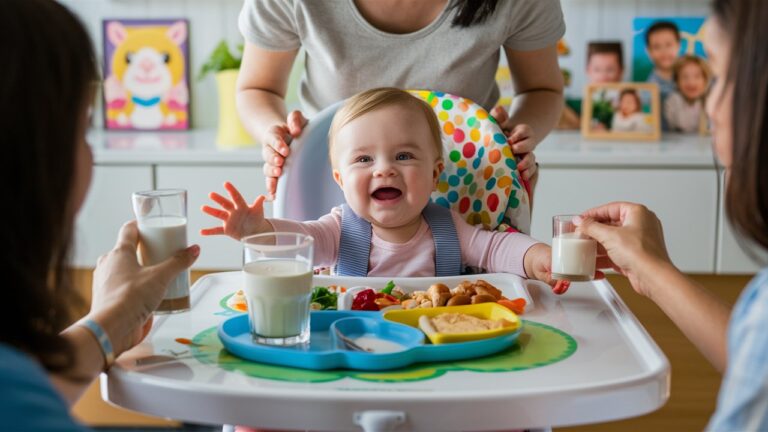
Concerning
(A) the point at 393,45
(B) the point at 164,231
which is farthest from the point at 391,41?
(B) the point at 164,231

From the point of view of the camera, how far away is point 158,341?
3.91 ft

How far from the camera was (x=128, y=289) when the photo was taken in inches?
44.1

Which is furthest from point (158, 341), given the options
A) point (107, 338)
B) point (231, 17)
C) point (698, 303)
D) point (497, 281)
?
point (231, 17)

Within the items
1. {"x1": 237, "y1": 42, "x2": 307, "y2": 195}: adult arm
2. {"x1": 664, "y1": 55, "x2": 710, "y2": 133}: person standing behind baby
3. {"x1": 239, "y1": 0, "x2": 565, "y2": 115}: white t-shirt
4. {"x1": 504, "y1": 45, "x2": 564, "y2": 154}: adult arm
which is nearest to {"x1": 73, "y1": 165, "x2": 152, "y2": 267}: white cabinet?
{"x1": 237, "y1": 42, "x2": 307, "y2": 195}: adult arm

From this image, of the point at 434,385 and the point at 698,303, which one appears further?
the point at 698,303

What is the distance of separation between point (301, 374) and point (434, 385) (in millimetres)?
153

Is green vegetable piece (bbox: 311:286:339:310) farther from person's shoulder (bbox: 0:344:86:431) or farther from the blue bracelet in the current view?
person's shoulder (bbox: 0:344:86:431)

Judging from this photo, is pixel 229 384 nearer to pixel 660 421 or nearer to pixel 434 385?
pixel 434 385

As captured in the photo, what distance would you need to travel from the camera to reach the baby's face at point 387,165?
5.07ft

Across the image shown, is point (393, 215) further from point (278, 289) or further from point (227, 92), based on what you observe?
point (227, 92)

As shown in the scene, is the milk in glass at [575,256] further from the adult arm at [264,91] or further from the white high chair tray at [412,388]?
the adult arm at [264,91]

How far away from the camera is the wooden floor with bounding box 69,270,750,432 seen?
269 cm

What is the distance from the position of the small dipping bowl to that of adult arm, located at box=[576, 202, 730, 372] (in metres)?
0.31

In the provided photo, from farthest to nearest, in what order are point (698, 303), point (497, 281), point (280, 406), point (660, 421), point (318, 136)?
point (660, 421) → point (318, 136) → point (497, 281) → point (698, 303) → point (280, 406)
